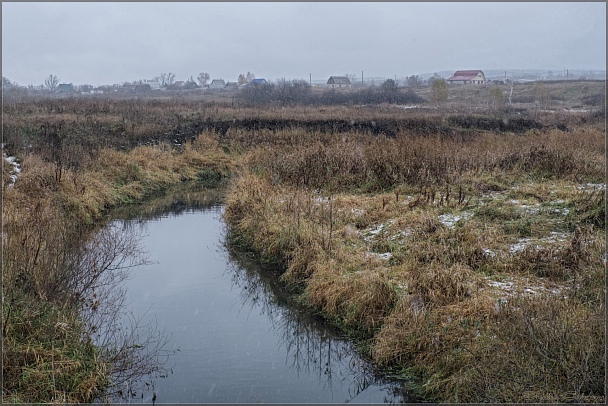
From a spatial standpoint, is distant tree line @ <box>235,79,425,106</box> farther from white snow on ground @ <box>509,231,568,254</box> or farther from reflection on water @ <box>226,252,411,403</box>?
white snow on ground @ <box>509,231,568,254</box>

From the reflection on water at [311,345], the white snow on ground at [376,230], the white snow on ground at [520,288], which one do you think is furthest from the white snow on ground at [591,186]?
the reflection on water at [311,345]

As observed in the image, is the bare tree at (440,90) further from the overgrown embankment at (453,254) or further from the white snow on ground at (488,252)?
the white snow on ground at (488,252)

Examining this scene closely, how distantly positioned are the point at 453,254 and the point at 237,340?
3.66 metres

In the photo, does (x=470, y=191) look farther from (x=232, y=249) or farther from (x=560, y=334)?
(x=560, y=334)

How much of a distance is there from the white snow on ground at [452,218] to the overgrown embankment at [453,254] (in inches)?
1.0

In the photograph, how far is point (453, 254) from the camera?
8.49 meters

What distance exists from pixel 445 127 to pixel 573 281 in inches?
917

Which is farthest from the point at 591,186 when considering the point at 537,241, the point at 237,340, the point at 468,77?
the point at 468,77

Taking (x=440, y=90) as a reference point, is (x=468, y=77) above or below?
A: above

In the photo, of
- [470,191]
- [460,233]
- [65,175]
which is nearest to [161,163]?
[65,175]

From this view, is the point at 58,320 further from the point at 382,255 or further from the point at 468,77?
the point at 468,77

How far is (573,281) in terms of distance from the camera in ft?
22.8

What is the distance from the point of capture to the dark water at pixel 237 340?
643cm

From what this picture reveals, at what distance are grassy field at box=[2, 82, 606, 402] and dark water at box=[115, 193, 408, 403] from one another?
16.1 inches
